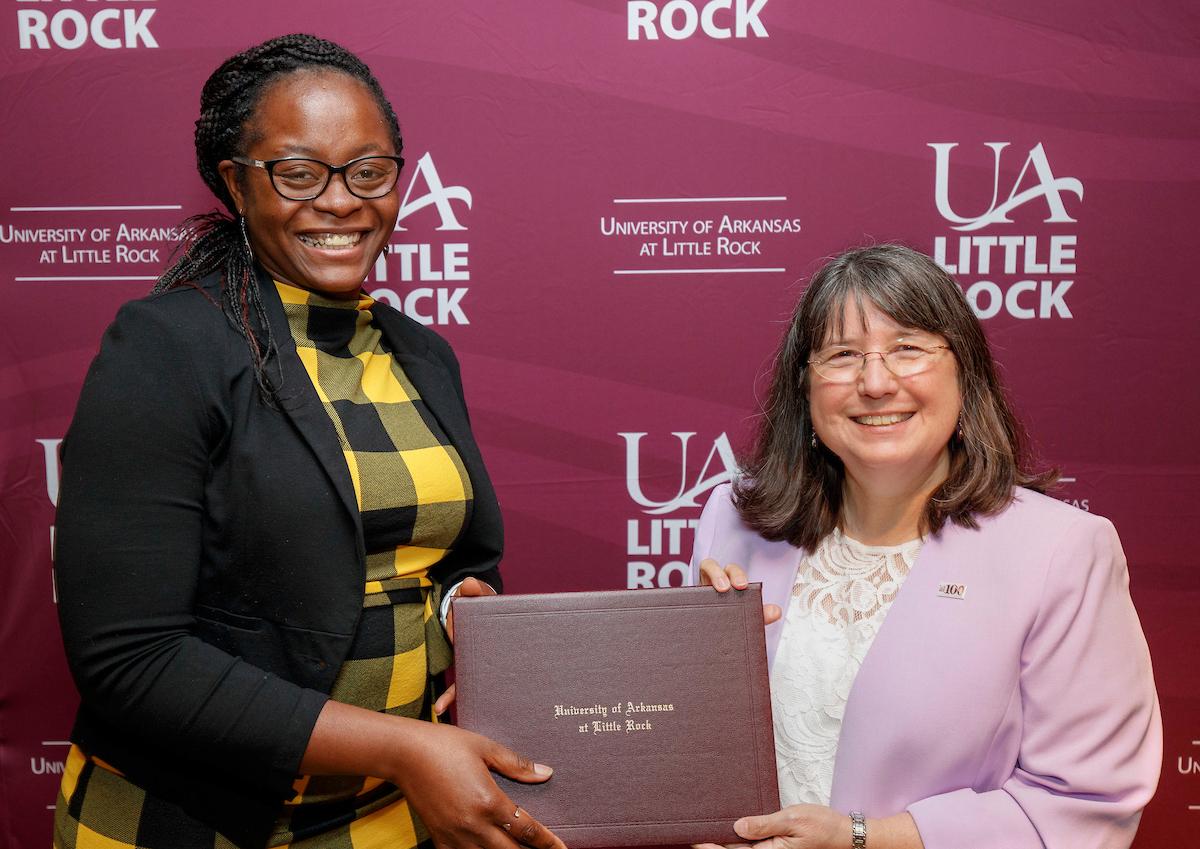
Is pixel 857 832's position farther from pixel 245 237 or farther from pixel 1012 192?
pixel 1012 192

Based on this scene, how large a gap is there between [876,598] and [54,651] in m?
2.25

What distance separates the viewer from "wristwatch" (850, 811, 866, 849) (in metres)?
1.25

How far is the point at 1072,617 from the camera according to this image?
1.25 m

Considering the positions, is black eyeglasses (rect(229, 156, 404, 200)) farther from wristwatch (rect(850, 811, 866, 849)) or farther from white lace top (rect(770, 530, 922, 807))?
wristwatch (rect(850, 811, 866, 849))

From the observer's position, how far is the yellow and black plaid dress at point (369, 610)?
1265 mm

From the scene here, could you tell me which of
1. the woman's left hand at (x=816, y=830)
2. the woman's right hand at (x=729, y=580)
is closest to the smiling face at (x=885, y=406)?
the woman's right hand at (x=729, y=580)

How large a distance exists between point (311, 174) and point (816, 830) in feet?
4.00

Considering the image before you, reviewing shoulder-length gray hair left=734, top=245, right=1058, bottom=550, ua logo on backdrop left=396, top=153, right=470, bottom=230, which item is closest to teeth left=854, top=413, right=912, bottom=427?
shoulder-length gray hair left=734, top=245, right=1058, bottom=550

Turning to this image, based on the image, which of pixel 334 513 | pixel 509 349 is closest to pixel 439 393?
pixel 334 513

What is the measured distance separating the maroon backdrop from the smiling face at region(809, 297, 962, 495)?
89 centimetres

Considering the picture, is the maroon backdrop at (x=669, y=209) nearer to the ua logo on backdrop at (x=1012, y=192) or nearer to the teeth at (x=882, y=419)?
the ua logo on backdrop at (x=1012, y=192)

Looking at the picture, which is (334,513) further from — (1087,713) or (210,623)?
(1087,713)

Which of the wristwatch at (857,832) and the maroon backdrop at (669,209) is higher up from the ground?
the maroon backdrop at (669,209)

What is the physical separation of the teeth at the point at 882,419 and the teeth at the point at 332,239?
0.87m
